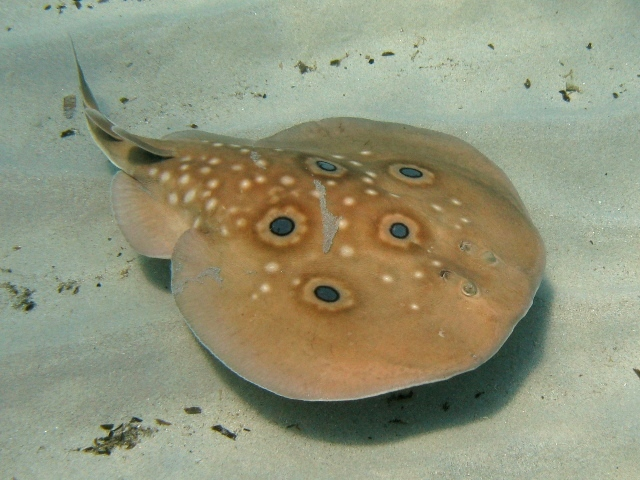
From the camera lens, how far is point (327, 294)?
291 centimetres

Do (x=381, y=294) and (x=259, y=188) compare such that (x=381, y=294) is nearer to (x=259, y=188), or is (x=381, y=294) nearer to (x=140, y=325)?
(x=259, y=188)

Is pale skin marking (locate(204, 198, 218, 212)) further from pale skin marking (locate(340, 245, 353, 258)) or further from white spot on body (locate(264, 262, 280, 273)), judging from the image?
pale skin marking (locate(340, 245, 353, 258))

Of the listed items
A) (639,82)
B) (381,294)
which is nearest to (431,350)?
(381,294)

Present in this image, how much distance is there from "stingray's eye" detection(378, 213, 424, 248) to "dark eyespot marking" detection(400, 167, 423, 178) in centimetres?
49

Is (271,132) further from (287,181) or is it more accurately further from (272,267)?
(272,267)

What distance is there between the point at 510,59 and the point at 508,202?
9.57 feet

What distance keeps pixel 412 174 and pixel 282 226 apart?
1.03 metres

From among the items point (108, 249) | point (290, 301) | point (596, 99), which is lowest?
point (108, 249)

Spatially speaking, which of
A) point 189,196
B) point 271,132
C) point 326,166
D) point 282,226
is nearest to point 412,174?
point 326,166

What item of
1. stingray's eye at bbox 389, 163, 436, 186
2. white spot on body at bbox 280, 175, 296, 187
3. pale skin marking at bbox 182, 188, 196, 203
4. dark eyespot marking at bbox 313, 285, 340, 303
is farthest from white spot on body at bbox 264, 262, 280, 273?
stingray's eye at bbox 389, 163, 436, 186

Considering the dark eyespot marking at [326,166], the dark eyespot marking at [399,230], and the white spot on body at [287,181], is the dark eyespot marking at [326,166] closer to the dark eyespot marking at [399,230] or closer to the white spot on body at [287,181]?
the white spot on body at [287,181]

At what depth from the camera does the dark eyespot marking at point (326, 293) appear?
2.89m

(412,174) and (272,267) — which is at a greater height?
(412,174)

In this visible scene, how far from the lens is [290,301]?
115 inches
